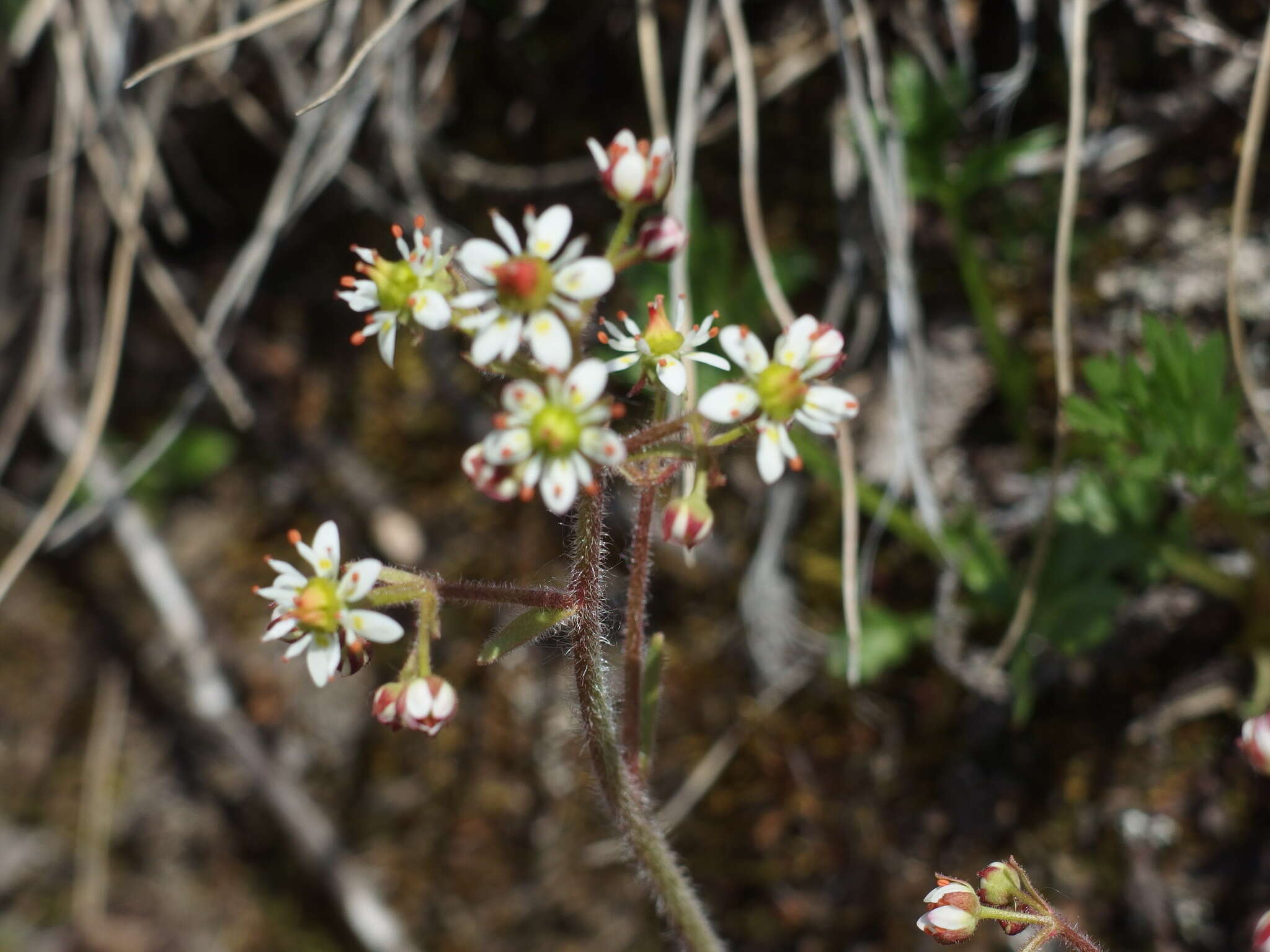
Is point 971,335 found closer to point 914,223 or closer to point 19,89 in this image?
point 914,223

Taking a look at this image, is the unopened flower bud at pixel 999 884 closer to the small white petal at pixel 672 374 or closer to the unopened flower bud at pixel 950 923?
the unopened flower bud at pixel 950 923

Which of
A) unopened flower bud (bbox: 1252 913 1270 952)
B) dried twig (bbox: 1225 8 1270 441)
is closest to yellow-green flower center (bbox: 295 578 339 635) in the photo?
unopened flower bud (bbox: 1252 913 1270 952)

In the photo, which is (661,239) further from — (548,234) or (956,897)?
(956,897)

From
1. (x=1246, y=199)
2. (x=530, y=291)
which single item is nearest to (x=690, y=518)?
(x=530, y=291)

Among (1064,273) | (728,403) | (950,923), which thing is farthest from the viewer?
(1064,273)

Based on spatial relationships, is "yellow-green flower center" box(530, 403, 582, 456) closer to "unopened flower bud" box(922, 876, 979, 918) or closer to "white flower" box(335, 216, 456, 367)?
"white flower" box(335, 216, 456, 367)

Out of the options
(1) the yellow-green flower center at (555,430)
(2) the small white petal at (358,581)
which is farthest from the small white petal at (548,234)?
(2) the small white petal at (358,581)
